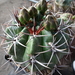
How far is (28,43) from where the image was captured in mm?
476

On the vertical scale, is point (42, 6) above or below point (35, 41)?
above

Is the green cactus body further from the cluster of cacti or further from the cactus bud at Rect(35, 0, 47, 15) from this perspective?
the cactus bud at Rect(35, 0, 47, 15)

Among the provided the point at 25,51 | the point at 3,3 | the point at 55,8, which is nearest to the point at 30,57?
the point at 25,51

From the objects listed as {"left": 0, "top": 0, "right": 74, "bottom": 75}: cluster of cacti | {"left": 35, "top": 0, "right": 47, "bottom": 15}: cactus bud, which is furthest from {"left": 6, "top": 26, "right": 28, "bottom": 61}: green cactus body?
{"left": 35, "top": 0, "right": 47, "bottom": 15}: cactus bud

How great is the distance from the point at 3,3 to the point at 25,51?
3.50 ft

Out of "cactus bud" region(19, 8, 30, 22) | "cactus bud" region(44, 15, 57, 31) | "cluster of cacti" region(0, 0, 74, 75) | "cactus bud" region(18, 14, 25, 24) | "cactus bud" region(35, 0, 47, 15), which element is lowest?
"cluster of cacti" region(0, 0, 74, 75)

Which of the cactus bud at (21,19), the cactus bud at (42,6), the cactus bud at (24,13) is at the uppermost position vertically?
the cactus bud at (42,6)

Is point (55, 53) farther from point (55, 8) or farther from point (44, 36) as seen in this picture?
point (55, 8)

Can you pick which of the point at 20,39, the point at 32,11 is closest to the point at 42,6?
the point at 32,11

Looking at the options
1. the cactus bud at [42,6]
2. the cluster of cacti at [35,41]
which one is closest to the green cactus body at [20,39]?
the cluster of cacti at [35,41]

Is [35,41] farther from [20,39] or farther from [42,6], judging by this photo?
[42,6]

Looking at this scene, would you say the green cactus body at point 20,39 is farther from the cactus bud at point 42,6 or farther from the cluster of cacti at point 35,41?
the cactus bud at point 42,6

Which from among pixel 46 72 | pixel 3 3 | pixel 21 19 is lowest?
pixel 46 72

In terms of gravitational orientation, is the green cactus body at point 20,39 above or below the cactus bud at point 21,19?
below
